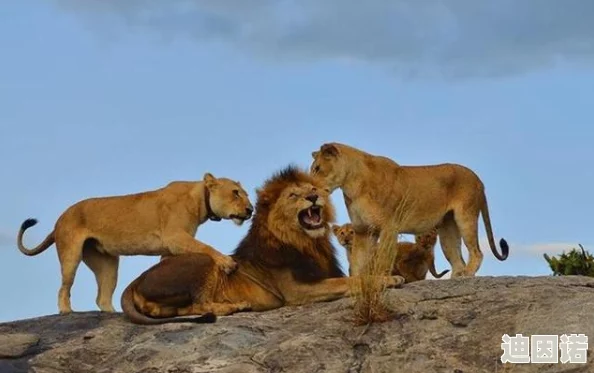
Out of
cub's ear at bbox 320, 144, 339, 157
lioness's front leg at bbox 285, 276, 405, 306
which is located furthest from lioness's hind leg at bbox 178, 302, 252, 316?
cub's ear at bbox 320, 144, 339, 157

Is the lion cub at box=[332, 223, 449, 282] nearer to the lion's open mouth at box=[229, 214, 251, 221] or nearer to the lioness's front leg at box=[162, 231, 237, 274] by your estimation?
the lion's open mouth at box=[229, 214, 251, 221]

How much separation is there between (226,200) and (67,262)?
A: 1.88 meters

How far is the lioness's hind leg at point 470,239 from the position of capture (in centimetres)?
1258

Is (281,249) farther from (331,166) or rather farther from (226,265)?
(331,166)

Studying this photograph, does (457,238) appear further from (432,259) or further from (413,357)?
(413,357)

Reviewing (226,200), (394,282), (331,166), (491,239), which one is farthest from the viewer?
(491,239)

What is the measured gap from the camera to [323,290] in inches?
391

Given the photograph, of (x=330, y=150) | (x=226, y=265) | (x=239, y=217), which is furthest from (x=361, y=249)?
(x=226, y=265)

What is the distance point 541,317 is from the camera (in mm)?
8750

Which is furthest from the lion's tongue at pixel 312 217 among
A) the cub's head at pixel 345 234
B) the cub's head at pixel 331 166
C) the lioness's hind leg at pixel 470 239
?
the cub's head at pixel 345 234

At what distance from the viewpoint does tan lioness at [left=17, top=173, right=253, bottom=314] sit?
11703 millimetres

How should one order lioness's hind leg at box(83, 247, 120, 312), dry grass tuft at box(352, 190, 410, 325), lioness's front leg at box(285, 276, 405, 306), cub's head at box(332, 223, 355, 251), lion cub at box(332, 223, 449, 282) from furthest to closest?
cub's head at box(332, 223, 355, 251), lion cub at box(332, 223, 449, 282), lioness's hind leg at box(83, 247, 120, 312), lioness's front leg at box(285, 276, 405, 306), dry grass tuft at box(352, 190, 410, 325)

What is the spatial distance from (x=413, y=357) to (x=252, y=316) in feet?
5.43

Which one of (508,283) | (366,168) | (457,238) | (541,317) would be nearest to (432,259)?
(457,238)
